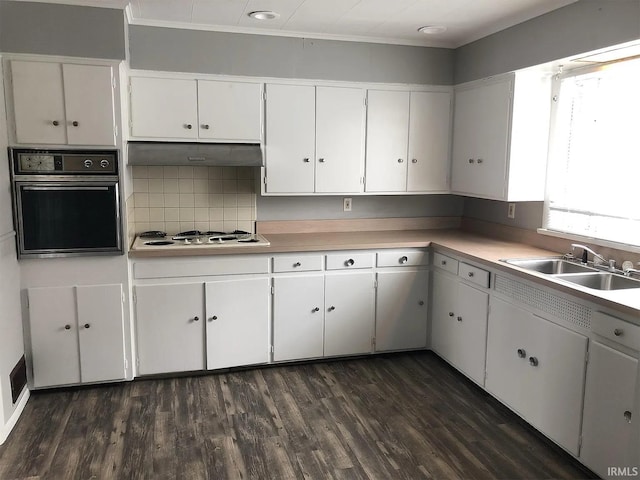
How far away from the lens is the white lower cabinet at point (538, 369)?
8.24 ft

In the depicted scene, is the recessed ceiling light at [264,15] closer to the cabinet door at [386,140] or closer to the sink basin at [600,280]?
the cabinet door at [386,140]

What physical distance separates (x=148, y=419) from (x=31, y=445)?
586 mm

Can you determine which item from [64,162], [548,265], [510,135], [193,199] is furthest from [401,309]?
[64,162]

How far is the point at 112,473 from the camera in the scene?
247 centimetres

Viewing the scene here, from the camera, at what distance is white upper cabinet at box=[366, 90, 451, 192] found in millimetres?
3984

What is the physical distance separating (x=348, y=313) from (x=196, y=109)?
1788 mm

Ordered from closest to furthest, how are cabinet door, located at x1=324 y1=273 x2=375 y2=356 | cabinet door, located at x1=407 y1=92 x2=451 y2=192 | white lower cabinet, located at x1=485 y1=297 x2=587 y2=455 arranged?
1. white lower cabinet, located at x1=485 y1=297 x2=587 y2=455
2. cabinet door, located at x1=324 y1=273 x2=375 y2=356
3. cabinet door, located at x1=407 y1=92 x2=451 y2=192

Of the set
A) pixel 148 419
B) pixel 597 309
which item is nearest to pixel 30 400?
pixel 148 419

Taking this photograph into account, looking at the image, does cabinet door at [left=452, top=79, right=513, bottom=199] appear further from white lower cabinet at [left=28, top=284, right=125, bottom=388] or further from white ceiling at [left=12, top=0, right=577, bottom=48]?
white lower cabinet at [left=28, top=284, right=125, bottom=388]

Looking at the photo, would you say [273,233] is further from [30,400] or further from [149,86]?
[30,400]

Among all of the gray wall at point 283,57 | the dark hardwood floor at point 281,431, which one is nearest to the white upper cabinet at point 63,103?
the gray wall at point 283,57

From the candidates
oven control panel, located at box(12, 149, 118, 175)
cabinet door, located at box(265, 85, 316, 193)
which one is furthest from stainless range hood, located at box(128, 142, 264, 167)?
oven control panel, located at box(12, 149, 118, 175)

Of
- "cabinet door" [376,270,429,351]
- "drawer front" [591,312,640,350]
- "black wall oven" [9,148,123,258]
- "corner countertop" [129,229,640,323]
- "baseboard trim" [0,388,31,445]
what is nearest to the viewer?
"drawer front" [591,312,640,350]

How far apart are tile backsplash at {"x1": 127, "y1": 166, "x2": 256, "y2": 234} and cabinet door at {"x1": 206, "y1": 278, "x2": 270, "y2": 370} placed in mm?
669
